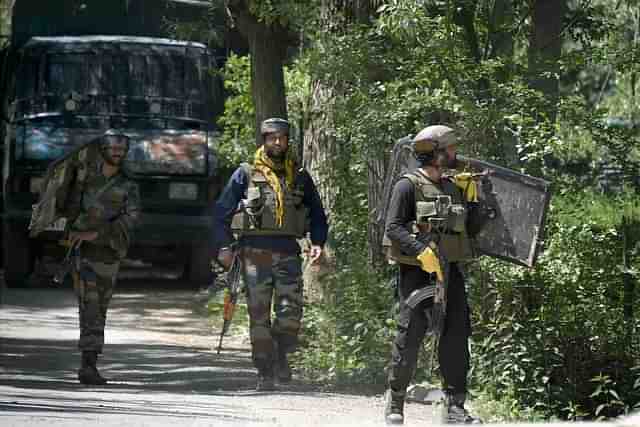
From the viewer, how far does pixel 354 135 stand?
10781mm

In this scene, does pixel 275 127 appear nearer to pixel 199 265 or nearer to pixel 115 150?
pixel 115 150

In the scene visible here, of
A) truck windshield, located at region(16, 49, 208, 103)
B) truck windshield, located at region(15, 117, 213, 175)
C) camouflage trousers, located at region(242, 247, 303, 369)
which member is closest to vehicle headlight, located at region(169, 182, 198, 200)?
truck windshield, located at region(15, 117, 213, 175)

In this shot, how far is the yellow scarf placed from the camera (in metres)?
10.4

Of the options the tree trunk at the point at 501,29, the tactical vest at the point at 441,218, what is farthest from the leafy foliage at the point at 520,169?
the tactical vest at the point at 441,218

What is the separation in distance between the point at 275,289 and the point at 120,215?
1326mm

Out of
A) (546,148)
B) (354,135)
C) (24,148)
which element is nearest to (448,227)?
(546,148)

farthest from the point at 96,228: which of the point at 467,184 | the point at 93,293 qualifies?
the point at 467,184

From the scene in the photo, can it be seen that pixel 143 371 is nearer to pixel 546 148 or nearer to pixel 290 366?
pixel 290 366

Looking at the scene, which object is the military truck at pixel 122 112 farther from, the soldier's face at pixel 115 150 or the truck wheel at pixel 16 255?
the soldier's face at pixel 115 150

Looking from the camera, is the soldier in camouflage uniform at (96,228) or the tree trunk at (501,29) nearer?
the soldier in camouflage uniform at (96,228)

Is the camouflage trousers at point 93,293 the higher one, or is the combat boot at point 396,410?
the camouflage trousers at point 93,293

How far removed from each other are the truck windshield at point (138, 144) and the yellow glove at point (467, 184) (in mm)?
9980

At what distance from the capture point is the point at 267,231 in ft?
34.0

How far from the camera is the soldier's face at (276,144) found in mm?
10414
